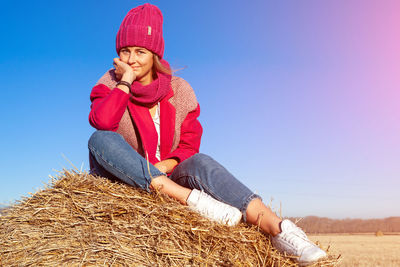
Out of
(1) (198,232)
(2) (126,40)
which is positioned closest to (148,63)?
(2) (126,40)

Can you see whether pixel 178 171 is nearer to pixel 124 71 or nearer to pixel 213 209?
pixel 213 209

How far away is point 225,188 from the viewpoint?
254cm

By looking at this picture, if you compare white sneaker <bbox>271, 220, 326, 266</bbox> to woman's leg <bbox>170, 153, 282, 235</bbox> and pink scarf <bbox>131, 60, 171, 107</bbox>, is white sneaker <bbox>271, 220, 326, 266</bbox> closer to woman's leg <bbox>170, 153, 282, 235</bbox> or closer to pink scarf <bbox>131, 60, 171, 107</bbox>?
woman's leg <bbox>170, 153, 282, 235</bbox>

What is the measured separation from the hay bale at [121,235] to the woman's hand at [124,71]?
0.92m

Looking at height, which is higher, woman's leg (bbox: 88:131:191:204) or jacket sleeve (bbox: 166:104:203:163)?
jacket sleeve (bbox: 166:104:203:163)

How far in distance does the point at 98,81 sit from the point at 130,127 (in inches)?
21.3

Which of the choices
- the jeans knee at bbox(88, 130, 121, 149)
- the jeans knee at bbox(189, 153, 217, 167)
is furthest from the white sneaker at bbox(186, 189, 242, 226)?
the jeans knee at bbox(88, 130, 121, 149)

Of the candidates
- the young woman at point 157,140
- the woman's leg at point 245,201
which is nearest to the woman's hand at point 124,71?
the young woman at point 157,140

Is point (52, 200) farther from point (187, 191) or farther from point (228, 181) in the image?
point (228, 181)

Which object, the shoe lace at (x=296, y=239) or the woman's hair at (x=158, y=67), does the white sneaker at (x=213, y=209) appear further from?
the woman's hair at (x=158, y=67)

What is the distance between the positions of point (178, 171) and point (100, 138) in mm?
614

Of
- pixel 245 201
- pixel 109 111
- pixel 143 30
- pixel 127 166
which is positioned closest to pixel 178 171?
pixel 127 166

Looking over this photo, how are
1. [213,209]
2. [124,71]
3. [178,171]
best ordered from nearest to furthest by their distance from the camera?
[213,209] → [178,171] → [124,71]

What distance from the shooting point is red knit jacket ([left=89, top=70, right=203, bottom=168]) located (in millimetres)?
3270
